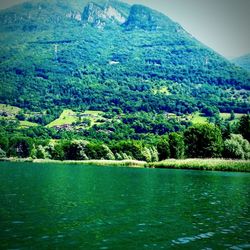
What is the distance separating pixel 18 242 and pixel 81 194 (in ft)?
66.0

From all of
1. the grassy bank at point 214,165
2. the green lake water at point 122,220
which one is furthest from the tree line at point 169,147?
the green lake water at point 122,220

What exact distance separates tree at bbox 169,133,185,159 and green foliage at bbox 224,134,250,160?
25.5m

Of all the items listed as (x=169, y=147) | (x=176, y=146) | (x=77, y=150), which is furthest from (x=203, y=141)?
(x=77, y=150)

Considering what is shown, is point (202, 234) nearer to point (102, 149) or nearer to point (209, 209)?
point (209, 209)

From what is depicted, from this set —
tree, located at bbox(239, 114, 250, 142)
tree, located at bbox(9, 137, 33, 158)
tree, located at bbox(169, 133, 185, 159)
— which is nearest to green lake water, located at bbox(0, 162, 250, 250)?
tree, located at bbox(239, 114, 250, 142)

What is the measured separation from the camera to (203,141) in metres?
114

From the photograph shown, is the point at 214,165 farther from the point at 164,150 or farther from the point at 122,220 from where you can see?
the point at 122,220

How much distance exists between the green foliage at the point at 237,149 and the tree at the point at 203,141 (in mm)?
7047

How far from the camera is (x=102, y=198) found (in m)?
36.8

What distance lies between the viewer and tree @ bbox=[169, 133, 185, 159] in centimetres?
12675

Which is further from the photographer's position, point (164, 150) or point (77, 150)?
point (77, 150)

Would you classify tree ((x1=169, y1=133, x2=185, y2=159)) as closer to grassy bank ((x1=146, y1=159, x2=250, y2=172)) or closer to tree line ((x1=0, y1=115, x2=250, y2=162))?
tree line ((x1=0, y1=115, x2=250, y2=162))

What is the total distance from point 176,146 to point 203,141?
15.2 metres

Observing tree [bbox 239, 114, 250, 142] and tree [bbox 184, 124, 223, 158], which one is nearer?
tree [bbox 184, 124, 223, 158]
